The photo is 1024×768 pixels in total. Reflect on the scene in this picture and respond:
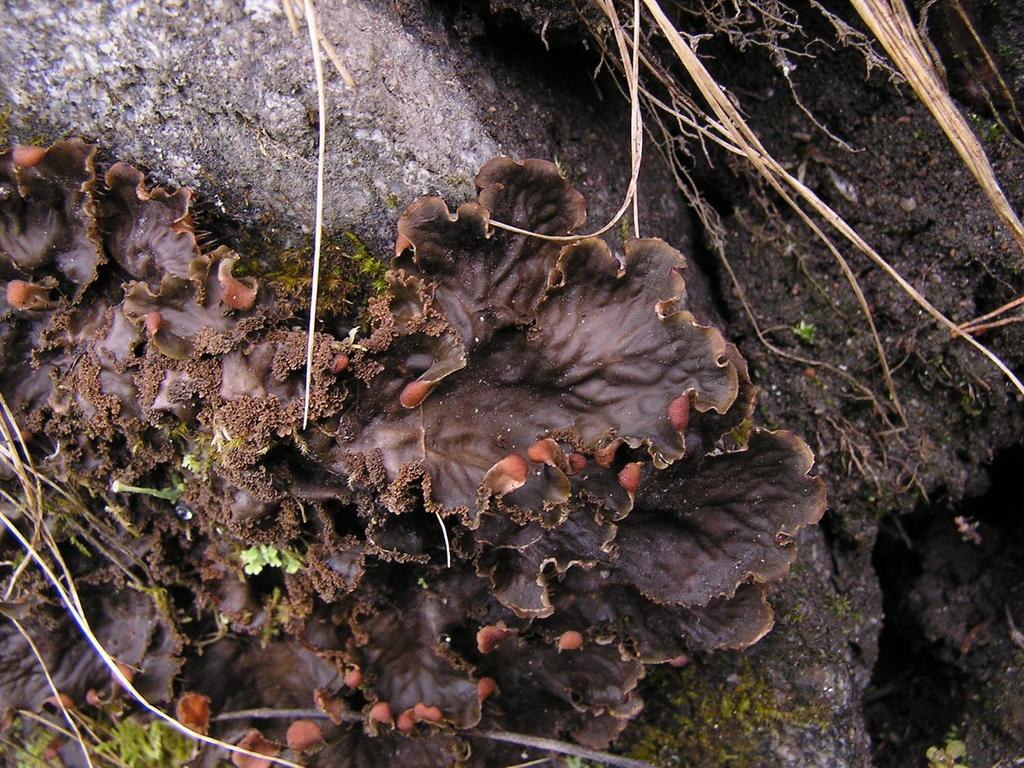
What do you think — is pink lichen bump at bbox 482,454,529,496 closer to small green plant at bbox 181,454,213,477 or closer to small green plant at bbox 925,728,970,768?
small green plant at bbox 181,454,213,477

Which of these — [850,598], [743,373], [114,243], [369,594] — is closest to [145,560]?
[369,594]

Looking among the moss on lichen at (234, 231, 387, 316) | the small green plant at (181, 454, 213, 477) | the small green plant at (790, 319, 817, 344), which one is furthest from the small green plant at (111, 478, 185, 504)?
the small green plant at (790, 319, 817, 344)

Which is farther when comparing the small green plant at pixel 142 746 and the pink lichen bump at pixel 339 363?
the small green plant at pixel 142 746

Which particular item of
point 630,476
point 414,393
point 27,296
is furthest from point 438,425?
point 27,296

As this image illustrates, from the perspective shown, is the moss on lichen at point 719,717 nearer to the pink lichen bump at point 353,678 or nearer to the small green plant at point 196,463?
the pink lichen bump at point 353,678

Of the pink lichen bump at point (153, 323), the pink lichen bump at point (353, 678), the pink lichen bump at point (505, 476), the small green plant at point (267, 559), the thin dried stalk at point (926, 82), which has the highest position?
the thin dried stalk at point (926, 82)

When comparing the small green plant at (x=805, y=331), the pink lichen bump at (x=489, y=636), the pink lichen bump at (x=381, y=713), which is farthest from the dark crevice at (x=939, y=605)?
the pink lichen bump at (x=381, y=713)

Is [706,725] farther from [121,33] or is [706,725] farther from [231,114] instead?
[121,33]
